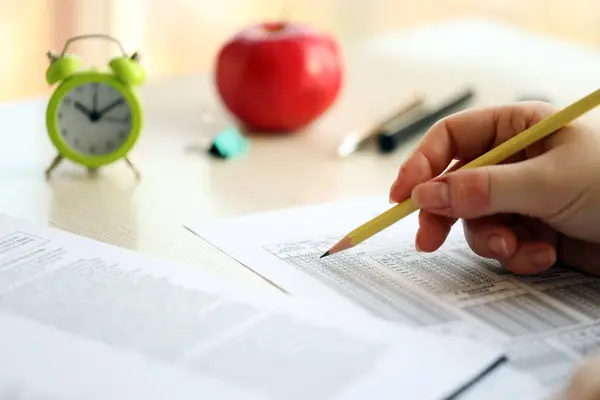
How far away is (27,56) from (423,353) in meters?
1.49

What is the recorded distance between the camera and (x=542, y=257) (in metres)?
0.72

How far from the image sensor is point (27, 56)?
1.91 meters

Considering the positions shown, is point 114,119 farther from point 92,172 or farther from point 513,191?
point 513,191

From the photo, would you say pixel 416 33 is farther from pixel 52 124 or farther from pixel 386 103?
pixel 52 124

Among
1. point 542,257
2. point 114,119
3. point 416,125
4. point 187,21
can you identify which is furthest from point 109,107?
point 187,21

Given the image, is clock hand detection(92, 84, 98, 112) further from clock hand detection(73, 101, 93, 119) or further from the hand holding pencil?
the hand holding pencil

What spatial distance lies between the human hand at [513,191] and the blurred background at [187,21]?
2.85ft

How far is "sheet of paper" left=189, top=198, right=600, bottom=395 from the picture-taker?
625 mm

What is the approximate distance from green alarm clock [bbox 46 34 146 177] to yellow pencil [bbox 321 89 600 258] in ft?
1.01

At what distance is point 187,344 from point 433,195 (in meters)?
0.21

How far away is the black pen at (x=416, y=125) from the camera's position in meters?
1.08

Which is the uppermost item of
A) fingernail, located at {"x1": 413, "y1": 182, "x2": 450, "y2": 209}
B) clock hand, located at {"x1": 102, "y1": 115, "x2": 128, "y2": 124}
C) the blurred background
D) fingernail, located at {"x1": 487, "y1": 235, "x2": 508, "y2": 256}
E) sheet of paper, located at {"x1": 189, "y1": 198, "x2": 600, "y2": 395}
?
fingernail, located at {"x1": 413, "y1": 182, "x2": 450, "y2": 209}

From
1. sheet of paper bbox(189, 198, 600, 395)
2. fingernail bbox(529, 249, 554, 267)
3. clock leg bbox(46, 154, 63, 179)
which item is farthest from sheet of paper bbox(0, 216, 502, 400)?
clock leg bbox(46, 154, 63, 179)

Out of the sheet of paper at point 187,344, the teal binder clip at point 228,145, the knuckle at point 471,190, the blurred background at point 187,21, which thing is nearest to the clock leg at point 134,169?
the teal binder clip at point 228,145
